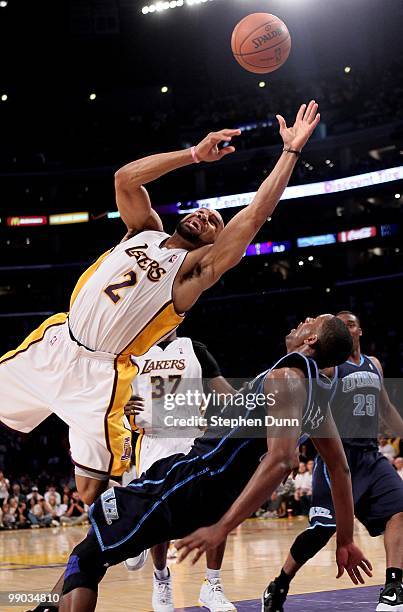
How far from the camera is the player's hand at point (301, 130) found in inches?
197

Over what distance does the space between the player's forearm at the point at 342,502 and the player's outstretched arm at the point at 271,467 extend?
0.73 metres

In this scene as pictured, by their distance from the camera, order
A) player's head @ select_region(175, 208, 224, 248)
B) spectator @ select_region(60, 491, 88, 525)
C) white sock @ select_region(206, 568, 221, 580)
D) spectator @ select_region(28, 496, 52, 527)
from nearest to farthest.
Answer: player's head @ select_region(175, 208, 224, 248) → white sock @ select_region(206, 568, 221, 580) → spectator @ select_region(28, 496, 52, 527) → spectator @ select_region(60, 491, 88, 525)

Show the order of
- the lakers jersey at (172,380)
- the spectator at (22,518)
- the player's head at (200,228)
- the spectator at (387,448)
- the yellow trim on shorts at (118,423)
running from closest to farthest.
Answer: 1. the yellow trim on shorts at (118,423)
2. the player's head at (200,228)
3. the lakers jersey at (172,380)
4. the spectator at (387,448)
5. the spectator at (22,518)

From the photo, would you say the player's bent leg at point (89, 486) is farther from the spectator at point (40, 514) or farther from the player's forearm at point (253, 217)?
the spectator at point (40, 514)

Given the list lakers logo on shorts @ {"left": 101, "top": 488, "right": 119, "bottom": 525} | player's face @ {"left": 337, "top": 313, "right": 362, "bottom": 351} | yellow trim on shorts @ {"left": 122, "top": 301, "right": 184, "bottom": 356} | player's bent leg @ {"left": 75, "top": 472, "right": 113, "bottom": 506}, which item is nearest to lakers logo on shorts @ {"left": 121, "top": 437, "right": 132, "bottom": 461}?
player's bent leg @ {"left": 75, "top": 472, "right": 113, "bottom": 506}

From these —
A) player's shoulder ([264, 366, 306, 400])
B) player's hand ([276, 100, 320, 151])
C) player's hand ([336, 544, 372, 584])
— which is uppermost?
player's hand ([276, 100, 320, 151])

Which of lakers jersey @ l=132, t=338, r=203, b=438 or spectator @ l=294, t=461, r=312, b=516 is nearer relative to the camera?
lakers jersey @ l=132, t=338, r=203, b=438

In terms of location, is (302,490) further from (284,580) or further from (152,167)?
(152,167)

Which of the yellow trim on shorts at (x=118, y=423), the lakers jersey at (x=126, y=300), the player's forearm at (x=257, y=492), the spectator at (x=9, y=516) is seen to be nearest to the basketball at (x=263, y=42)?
the lakers jersey at (x=126, y=300)

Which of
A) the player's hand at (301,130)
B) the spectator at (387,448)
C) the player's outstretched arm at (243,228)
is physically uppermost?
the player's hand at (301,130)

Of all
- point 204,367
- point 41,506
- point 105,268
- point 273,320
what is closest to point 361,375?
point 204,367

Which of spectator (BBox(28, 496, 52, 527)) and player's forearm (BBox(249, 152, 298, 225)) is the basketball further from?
spectator (BBox(28, 496, 52, 527))

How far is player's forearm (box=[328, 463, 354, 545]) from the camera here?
14.5ft

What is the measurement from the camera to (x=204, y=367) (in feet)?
23.3
